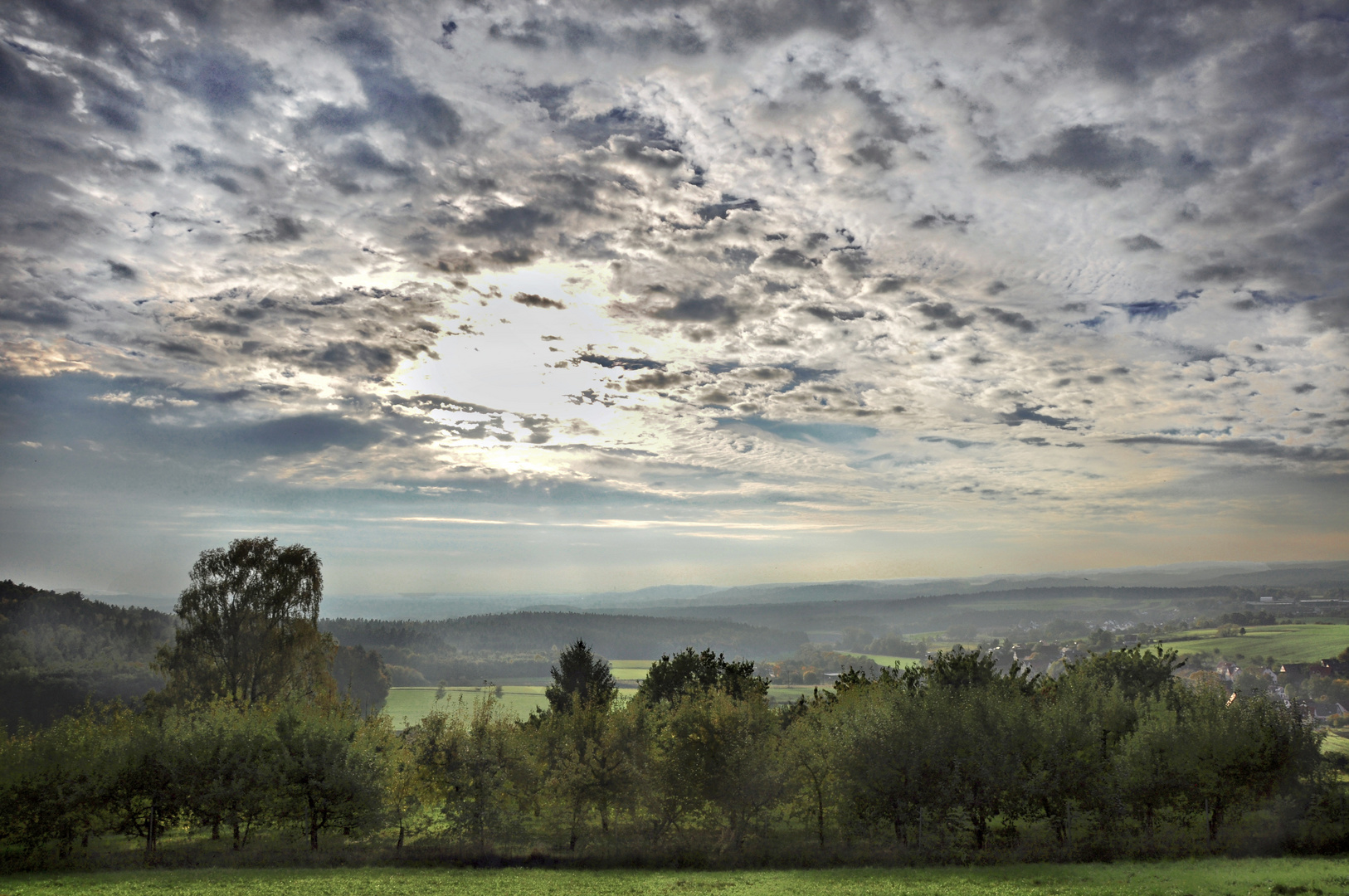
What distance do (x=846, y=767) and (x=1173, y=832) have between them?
18.0 m

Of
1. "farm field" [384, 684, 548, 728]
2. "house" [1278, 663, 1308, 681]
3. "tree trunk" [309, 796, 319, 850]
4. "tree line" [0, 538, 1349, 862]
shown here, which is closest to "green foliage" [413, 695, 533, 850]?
"tree line" [0, 538, 1349, 862]

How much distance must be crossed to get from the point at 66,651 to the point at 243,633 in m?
114

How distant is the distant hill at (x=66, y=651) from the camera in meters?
104

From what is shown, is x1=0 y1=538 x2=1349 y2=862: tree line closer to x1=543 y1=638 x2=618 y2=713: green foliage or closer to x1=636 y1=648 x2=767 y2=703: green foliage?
x1=543 y1=638 x2=618 y2=713: green foliage

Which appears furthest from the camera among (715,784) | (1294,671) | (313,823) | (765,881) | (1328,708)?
(1294,671)

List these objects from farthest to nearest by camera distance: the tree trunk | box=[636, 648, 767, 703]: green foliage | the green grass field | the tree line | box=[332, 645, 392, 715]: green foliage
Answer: box=[332, 645, 392, 715]: green foliage < box=[636, 648, 767, 703]: green foliage < the tree trunk < the tree line < the green grass field

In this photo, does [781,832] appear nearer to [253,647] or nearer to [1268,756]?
[1268,756]

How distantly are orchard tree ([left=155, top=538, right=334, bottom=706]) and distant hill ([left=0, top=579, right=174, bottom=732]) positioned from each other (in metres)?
21.9

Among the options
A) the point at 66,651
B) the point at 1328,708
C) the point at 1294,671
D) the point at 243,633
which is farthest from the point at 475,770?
the point at 1294,671

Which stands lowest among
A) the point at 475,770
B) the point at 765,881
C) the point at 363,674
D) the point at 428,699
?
the point at 428,699

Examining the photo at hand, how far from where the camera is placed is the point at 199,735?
139ft

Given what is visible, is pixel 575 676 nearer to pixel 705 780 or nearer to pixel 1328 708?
pixel 705 780

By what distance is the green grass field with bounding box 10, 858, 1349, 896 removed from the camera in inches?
1113

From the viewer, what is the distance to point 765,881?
3375 centimetres
